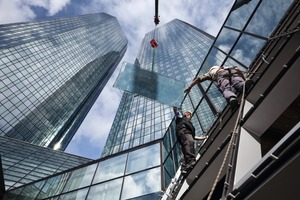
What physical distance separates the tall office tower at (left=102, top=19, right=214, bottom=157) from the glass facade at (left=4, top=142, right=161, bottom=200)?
17.9 metres

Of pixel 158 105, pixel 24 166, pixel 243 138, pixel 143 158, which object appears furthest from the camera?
pixel 158 105

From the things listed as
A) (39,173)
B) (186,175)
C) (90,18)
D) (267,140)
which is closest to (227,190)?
(267,140)

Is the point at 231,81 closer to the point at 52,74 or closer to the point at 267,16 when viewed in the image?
the point at 267,16

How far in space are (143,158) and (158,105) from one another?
45.4 metres

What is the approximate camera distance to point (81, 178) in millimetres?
14773

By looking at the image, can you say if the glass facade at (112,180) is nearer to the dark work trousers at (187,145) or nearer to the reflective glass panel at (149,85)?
the reflective glass panel at (149,85)

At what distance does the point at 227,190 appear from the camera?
2961 millimetres

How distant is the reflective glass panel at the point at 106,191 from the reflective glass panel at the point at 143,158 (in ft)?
2.88

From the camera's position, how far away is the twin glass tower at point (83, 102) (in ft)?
42.4

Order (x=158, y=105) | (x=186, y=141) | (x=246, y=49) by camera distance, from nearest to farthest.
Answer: (x=186, y=141) → (x=246, y=49) → (x=158, y=105)

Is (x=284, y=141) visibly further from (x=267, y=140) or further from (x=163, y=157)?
(x=163, y=157)

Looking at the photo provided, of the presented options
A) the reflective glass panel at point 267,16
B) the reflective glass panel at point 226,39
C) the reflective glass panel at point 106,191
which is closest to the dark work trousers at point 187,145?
Result: the reflective glass panel at point 267,16

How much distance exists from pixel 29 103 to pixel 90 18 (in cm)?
7489

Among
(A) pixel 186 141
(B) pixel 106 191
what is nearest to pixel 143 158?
(B) pixel 106 191
